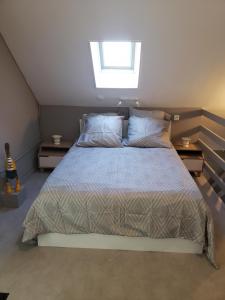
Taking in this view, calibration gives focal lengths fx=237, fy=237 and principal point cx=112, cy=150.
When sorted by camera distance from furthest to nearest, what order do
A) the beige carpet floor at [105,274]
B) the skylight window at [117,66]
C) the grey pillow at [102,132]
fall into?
the skylight window at [117,66] < the grey pillow at [102,132] < the beige carpet floor at [105,274]

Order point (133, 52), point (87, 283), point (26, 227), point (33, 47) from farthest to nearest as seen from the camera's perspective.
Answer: point (133, 52) < point (33, 47) < point (26, 227) < point (87, 283)

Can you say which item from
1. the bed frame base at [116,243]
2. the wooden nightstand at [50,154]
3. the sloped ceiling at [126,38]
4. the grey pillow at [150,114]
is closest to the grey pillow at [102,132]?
the grey pillow at [150,114]

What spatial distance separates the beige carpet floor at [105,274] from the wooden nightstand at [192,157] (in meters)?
1.38

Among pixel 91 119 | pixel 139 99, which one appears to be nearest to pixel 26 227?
pixel 91 119

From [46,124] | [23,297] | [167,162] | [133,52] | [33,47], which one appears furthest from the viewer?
[46,124]

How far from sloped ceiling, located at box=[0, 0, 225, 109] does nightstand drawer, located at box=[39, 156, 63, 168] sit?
0.90 metres

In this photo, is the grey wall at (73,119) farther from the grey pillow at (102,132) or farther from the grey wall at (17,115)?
the grey pillow at (102,132)

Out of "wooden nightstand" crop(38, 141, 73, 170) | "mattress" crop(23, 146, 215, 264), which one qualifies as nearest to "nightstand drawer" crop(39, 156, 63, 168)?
"wooden nightstand" crop(38, 141, 73, 170)

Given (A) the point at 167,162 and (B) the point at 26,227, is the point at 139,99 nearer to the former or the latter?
(A) the point at 167,162

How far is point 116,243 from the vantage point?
6.59 ft

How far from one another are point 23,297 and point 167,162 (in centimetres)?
172

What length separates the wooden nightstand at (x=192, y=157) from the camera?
3322 millimetres

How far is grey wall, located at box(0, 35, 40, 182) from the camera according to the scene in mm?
Answer: 2713

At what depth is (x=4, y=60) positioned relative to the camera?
2.69 m
